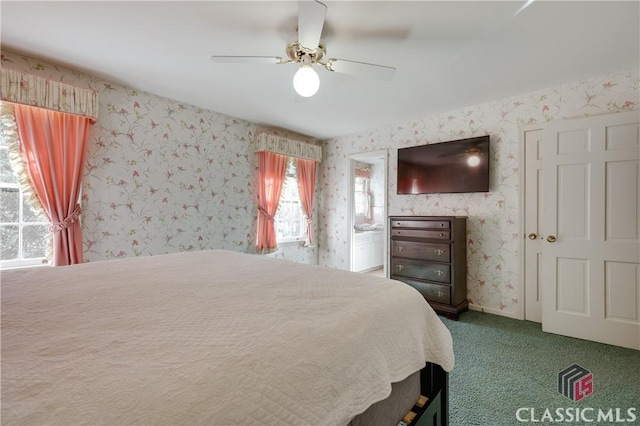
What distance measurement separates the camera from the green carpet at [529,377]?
62.3 inches

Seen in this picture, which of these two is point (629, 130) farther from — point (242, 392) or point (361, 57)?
point (242, 392)

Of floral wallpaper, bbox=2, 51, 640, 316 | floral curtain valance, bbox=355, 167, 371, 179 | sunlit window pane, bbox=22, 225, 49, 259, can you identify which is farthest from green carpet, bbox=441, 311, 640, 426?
floral curtain valance, bbox=355, 167, 371, 179

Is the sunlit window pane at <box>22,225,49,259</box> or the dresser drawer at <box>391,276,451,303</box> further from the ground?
the sunlit window pane at <box>22,225,49,259</box>

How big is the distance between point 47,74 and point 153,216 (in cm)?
144

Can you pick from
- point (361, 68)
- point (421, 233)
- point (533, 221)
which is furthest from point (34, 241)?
point (533, 221)

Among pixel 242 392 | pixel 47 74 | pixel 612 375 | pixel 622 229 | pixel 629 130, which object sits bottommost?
pixel 612 375

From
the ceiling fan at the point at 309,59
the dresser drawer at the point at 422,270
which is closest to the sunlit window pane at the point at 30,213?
the ceiling fan at the point at 309,59

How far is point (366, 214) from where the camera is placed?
614 centimetres

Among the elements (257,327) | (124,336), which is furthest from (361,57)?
(124,336)

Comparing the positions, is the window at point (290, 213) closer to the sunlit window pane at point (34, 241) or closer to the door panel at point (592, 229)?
the sunlit window pane at point (34, 241)

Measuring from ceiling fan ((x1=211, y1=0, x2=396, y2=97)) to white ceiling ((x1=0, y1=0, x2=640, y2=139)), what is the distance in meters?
A: 0.16

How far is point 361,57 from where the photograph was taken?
7.14 ft

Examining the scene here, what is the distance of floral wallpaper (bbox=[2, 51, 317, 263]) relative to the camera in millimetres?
2574

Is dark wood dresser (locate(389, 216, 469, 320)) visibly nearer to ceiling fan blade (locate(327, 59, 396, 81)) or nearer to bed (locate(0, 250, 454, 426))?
ceiling fan blade (locate(327, 59, 396, 81))
